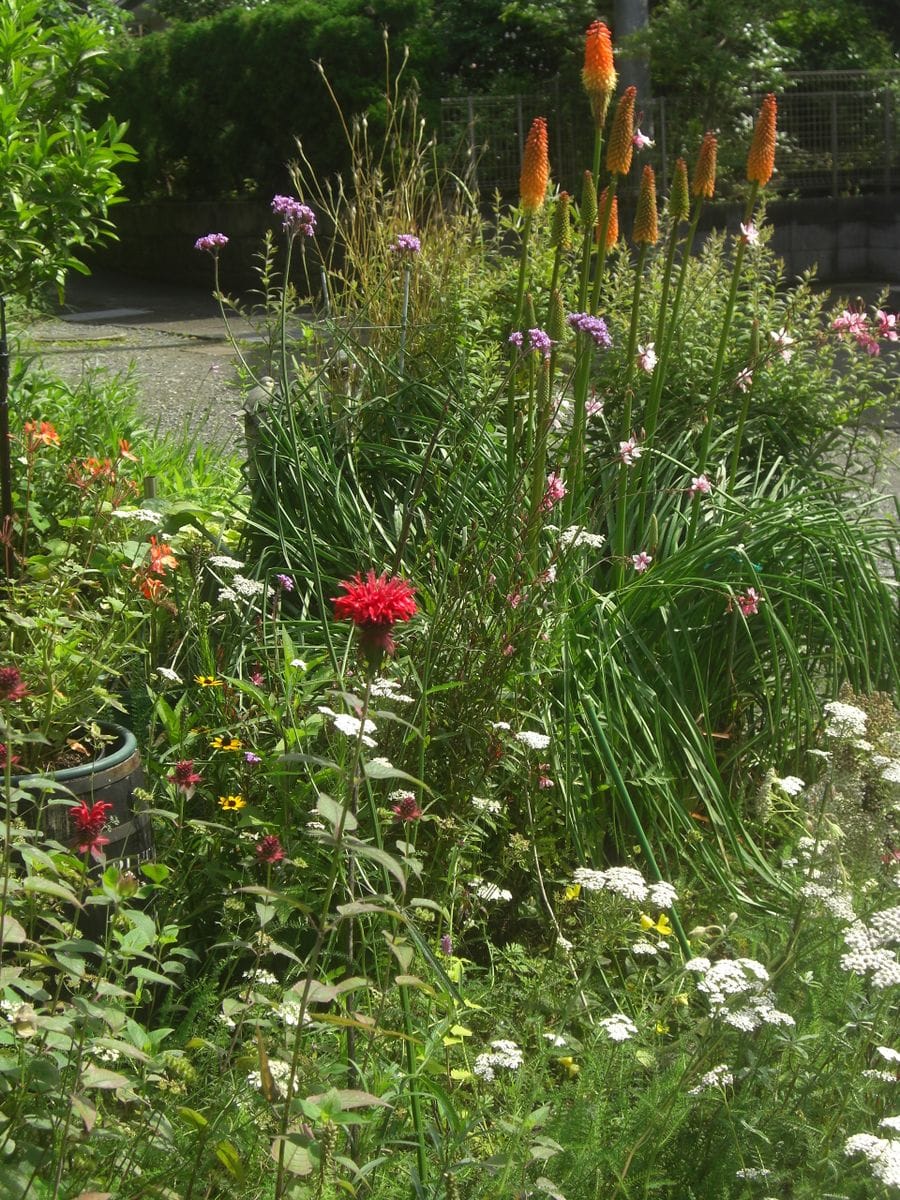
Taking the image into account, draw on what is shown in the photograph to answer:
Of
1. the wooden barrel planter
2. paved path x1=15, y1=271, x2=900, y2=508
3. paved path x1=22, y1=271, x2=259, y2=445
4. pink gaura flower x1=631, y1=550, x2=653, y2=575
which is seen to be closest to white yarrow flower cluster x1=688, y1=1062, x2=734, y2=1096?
the wooden barrel planter

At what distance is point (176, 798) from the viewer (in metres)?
2.72

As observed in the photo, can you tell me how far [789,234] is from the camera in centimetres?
1767

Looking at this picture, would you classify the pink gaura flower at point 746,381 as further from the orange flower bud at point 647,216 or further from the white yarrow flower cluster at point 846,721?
the white yarrow flower cluster at point 846,721

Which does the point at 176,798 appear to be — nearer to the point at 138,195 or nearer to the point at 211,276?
the point at 211,276

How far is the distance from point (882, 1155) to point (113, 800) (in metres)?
1.49

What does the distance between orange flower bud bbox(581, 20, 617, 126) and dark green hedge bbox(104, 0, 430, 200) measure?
42.7 feet

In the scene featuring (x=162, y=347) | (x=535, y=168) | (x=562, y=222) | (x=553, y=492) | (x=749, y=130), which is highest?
(x=535, y=168)

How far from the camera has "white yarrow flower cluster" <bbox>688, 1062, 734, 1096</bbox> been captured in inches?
77.7

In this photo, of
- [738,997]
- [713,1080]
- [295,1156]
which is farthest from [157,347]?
[295,1156]

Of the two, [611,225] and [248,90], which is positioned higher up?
[611,225]

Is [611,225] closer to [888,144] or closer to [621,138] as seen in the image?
[621,138]

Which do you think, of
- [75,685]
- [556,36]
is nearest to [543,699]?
[75,685]

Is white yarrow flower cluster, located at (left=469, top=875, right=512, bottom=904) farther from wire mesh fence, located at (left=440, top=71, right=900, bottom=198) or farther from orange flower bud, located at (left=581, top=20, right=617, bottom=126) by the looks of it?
wire mesh fence, located at (left=440, top=71, right=900, bottom=198)

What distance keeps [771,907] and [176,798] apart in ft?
3.89
